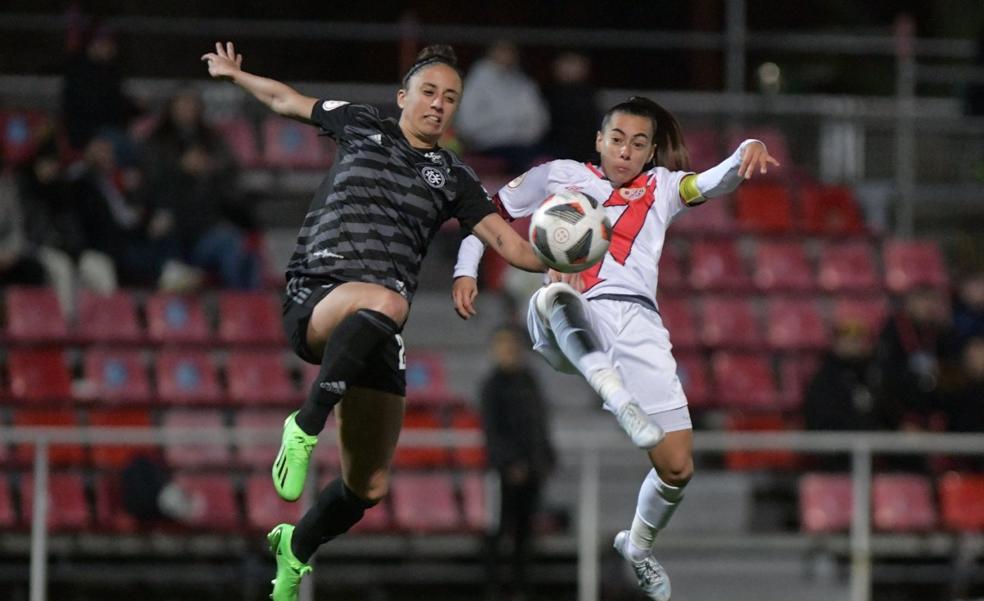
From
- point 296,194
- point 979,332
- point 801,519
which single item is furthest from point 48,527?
point 979,332

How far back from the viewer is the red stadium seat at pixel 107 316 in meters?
12.0

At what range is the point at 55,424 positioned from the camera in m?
11.5

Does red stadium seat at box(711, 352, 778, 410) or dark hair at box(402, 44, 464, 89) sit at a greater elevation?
red stadium seat at box(711, 352, 778, 410)

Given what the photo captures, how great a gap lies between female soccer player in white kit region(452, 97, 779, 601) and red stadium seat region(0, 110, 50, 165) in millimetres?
7098

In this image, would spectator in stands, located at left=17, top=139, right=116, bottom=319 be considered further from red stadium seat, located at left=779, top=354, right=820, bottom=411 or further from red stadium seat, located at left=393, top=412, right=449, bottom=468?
red stadium seat, located at left=779, top=354, right=820, bottom=411

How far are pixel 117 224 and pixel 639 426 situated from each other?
6806mm

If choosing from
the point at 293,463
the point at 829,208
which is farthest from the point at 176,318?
the point at 293,463

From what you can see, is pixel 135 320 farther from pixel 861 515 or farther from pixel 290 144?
pixel 861 515

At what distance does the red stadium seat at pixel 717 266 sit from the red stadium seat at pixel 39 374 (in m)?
4.39

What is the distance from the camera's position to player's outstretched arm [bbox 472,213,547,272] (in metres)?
6.56

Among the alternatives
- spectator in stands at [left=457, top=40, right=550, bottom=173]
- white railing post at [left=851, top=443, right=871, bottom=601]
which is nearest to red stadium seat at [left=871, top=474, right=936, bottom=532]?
white railing post at [left=851, top=443, right=871, bottom=601]

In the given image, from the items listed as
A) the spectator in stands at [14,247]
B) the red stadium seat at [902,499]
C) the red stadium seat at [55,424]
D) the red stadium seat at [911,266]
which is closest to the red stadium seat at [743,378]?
the red stadium seat at [902,499]

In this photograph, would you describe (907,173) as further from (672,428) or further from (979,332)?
(672,428)

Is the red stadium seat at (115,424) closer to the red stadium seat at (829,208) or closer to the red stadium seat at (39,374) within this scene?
the red stadium seat at (39,374)
